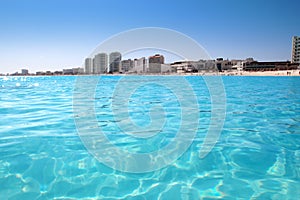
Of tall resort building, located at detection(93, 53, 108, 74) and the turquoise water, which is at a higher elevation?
tall resort building, located at detection(93, 53, 108, 74)

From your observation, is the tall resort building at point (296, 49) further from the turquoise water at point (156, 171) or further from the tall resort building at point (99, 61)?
the turquoise water at point (156, 171)

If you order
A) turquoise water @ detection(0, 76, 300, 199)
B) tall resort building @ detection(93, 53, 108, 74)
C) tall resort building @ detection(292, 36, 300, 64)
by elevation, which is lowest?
turquoise water @ detection(0, 76, 300, 199)

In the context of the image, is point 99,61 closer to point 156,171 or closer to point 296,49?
point 156,171

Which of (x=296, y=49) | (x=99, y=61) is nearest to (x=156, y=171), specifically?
(x=99, y=61)

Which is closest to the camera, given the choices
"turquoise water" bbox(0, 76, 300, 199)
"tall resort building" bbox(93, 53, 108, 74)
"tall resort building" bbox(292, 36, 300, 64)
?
"turquoise water" bbox(0, 76, 300, 199)

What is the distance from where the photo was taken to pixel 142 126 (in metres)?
6.11

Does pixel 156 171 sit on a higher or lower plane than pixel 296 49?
lower

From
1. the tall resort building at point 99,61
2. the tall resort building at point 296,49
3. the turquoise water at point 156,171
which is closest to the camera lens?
the turquoise water at point 156,171

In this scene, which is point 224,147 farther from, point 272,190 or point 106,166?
point 106,166

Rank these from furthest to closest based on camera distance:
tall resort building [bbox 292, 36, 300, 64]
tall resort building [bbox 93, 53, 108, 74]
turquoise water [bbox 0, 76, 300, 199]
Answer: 1. tall resort building [bbox 292, 36, 300, 64]
2. tall resort building [bbox 93, 53, 108, 74]
3. turquoise water [bbox 0, 76, 300, 199]

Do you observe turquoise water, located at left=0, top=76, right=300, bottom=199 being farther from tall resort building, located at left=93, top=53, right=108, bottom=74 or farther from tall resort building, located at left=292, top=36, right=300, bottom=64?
tall resort building, located at left=292, top=36, right=300, bottom=64

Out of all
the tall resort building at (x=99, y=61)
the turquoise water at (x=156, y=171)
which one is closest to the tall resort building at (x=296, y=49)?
the tall resort building at (x=99, y=61)

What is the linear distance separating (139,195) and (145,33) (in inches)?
128

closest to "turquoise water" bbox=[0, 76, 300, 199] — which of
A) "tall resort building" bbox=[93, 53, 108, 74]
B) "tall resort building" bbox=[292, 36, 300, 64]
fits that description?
"tall resort building" bbox=[93, 53, 108, 74]
